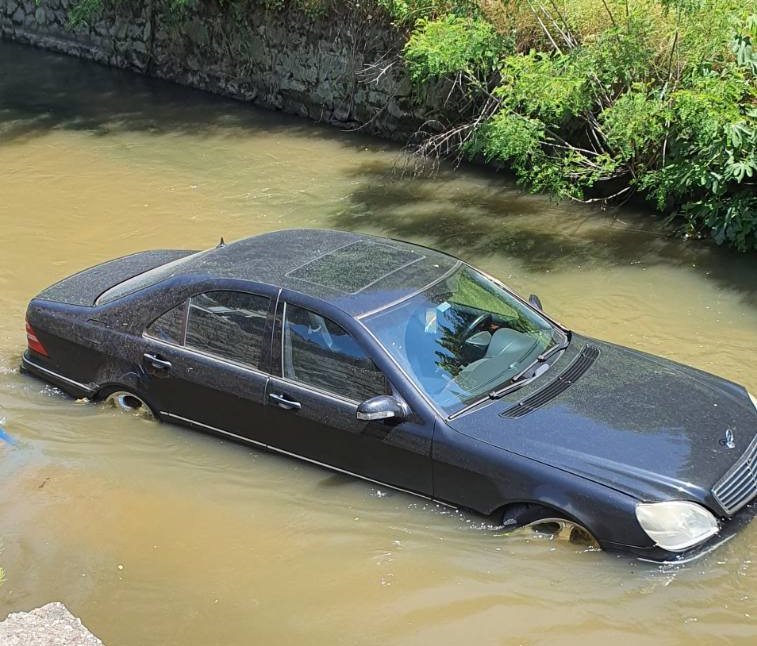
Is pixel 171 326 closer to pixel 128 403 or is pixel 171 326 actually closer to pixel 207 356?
pixel 207 356

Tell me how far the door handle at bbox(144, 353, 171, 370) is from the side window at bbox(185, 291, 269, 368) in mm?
206

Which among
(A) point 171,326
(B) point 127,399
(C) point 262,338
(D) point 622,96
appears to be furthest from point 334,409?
(D) point 622,96

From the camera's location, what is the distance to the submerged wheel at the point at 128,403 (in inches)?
285

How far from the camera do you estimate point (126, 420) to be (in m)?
7.32

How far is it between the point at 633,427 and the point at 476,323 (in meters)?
1.18

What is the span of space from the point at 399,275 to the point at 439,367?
2.53 feet

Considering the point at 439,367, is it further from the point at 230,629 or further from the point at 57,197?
the point at 57,197

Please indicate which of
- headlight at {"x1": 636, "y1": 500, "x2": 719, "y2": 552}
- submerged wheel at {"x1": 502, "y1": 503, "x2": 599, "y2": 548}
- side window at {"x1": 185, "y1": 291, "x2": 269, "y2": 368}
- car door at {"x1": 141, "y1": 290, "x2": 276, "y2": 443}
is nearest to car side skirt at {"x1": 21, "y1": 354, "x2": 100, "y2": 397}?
car door at {"x1": 141, "y1": 290, "x2": 276, "y2": 443}

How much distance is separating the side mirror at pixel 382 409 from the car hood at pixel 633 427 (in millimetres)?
299

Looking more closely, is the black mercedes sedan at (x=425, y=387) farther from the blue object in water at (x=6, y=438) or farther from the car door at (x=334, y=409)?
the blue object in water at (x=6, y=438)

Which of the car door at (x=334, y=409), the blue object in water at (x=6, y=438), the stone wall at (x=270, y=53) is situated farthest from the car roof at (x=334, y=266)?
the stone wall at (x=270, y=53)

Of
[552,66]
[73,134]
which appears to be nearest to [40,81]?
[73,134]

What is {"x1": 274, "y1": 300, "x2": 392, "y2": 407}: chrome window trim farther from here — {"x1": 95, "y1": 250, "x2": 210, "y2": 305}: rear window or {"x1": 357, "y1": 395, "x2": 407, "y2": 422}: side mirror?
{"x1": 95, "y1": 250, "x2": 210, "y2": 305}: rear window

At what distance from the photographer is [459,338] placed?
6.20 m
